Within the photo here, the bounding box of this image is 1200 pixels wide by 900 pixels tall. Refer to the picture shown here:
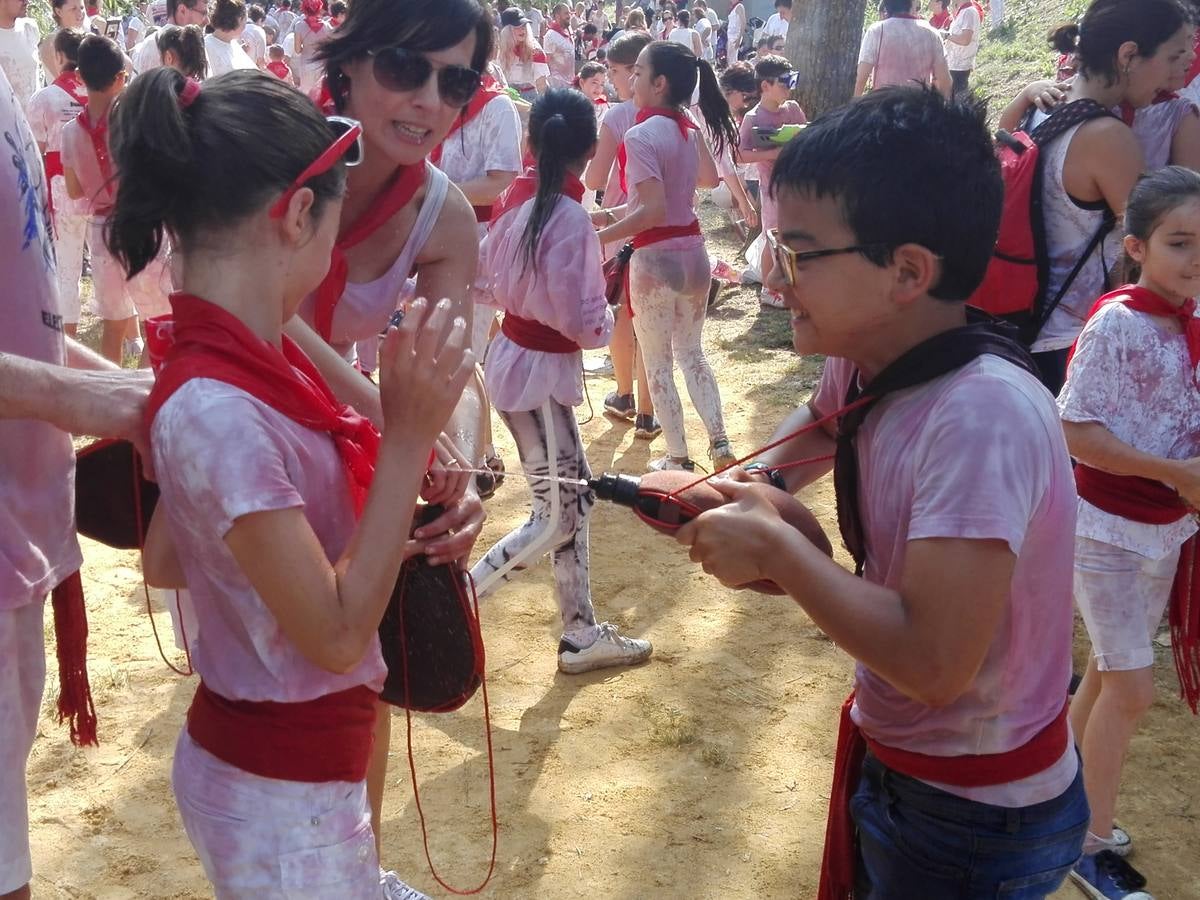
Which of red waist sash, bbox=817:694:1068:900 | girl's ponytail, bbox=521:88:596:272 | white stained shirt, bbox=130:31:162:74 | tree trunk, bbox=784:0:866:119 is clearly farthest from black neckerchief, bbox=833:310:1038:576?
tree trunk, bbox=784:0:866:119

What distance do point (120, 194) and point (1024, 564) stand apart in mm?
1548

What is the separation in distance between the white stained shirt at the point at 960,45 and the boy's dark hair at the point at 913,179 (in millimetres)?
15491

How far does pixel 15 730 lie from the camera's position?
2.22 m

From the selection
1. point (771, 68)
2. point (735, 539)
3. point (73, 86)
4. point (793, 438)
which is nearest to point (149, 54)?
point (73, 86)

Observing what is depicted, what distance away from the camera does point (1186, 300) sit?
329 centimetres

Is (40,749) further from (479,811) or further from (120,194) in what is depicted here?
(120,194)

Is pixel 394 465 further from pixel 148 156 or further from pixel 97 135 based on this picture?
pixel 97 135

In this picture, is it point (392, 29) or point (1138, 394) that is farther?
point (1138, 394)

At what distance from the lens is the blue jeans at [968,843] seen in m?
1.96

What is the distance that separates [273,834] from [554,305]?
305 cm

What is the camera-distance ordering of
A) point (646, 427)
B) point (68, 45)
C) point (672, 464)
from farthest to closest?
point (68, 45), point (646, 427), point (672, 464)

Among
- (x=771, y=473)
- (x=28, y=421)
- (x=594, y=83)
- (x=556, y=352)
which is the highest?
(x=28, y=421)

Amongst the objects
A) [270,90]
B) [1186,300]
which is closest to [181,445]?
[270,90]

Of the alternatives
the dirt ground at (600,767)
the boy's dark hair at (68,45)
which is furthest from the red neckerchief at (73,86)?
the dirt ground at (600,767)
